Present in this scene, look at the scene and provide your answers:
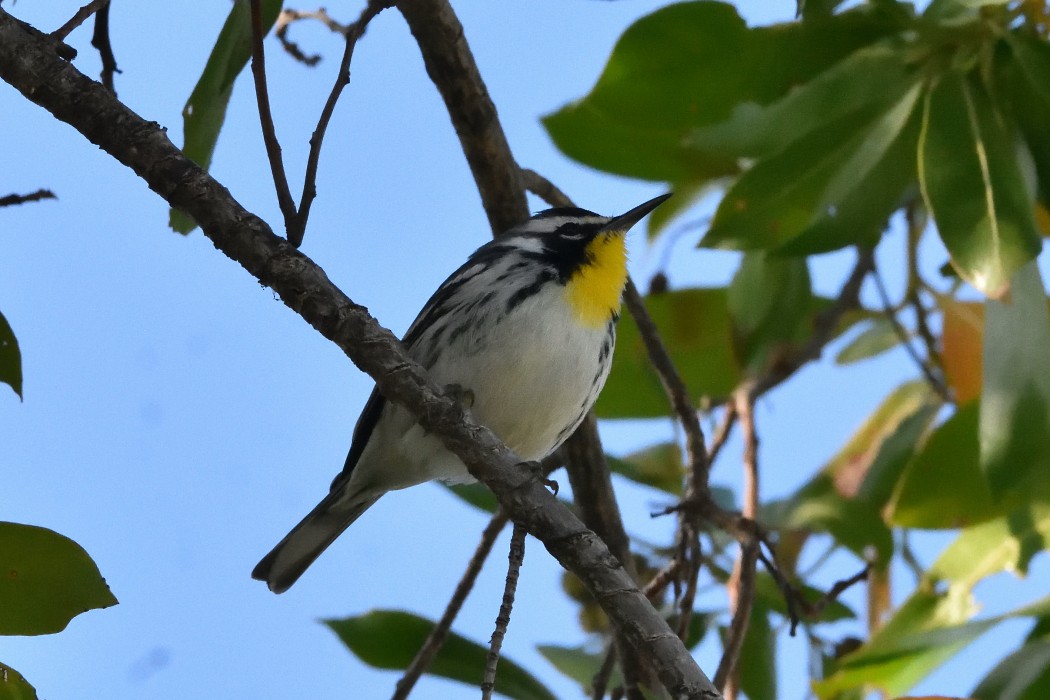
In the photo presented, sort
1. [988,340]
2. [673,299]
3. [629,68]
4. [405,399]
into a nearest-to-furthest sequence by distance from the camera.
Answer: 1. [405,399]
2. [988,340]
3. [629,68]
4. [673,299]

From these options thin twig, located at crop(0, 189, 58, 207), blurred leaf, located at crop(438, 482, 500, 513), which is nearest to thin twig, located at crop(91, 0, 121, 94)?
thin twig, located at crop(0, 189, 58, 207)

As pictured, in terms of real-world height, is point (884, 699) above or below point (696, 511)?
below

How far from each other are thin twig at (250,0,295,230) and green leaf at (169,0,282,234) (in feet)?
1.71

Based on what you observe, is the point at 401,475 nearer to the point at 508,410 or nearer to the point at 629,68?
the point at 508,410

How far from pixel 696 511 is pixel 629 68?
1273mm

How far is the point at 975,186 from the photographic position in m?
2.94

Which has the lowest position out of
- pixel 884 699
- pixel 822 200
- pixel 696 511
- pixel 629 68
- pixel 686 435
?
pixel 884 699

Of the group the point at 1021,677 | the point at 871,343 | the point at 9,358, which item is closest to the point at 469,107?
the point at 9,358

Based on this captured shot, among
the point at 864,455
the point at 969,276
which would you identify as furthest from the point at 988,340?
the point at 864,455

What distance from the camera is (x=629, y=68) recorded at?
134 inches

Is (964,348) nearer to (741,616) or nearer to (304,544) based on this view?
(741,616)

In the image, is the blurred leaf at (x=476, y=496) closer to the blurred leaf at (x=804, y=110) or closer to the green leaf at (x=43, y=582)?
the blurred leaf at (x=804, y=110)

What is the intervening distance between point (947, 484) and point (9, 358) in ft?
8.20

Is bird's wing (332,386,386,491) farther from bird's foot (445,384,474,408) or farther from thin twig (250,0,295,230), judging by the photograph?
thin twig (250,0,295,230)
